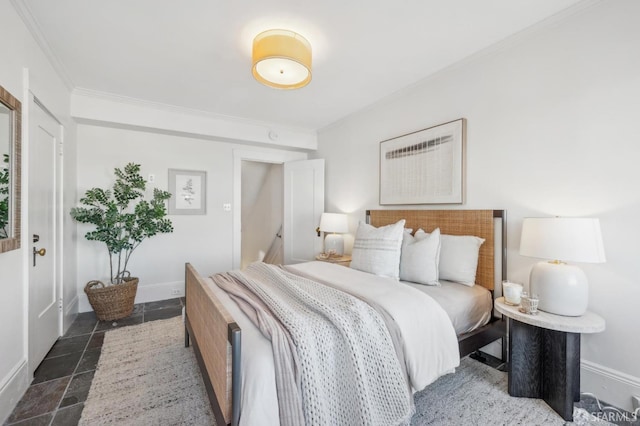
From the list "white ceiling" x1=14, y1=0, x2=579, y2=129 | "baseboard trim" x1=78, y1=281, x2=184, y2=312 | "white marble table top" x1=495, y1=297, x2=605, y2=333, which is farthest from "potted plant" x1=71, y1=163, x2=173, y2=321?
"white marble table top" x1=495, y1=297, x2=605, y2=333

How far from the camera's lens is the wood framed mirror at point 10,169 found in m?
1.60

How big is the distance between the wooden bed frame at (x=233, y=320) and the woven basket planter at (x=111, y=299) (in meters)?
1.23

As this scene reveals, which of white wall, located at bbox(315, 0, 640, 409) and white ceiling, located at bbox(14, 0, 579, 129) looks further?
white ceiling, located at bbox(14, 0, 579, 129)

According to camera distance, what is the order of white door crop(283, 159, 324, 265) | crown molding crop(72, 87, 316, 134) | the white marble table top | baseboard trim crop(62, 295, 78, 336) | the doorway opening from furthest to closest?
the doorway opening, white door crop(283, 159, 324, 265), crown molding crop(72, 87, 316, 134), baseboard trim crop(62, 295, 78, 336), the white marble table top

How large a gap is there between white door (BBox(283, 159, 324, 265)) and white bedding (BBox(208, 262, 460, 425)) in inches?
85.4

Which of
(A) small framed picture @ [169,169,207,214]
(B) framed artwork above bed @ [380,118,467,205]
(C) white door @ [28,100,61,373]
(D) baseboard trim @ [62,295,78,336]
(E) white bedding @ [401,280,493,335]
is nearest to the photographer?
(E) white bedding @ [401,280,493,335]

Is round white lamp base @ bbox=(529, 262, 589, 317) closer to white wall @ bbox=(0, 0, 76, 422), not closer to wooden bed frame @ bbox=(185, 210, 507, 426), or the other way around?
wooden bed frame @ bbox=(185, 210, 507, 426)

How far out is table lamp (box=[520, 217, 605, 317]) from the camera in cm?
159

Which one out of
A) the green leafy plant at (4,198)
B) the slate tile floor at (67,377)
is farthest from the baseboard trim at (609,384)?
the green leafy plant at (4,198)

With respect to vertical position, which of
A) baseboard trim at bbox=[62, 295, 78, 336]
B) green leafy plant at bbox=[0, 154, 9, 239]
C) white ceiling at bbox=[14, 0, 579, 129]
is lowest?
baseboard trim at bbox=[62, 295, 78, 336]

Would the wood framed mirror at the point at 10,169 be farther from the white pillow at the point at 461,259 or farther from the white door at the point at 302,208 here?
the white door at the point at 302,208

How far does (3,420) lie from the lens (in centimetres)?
161

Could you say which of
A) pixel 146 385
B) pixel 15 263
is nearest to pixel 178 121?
pixel 15 263

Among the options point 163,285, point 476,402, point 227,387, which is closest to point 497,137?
point 476,402
